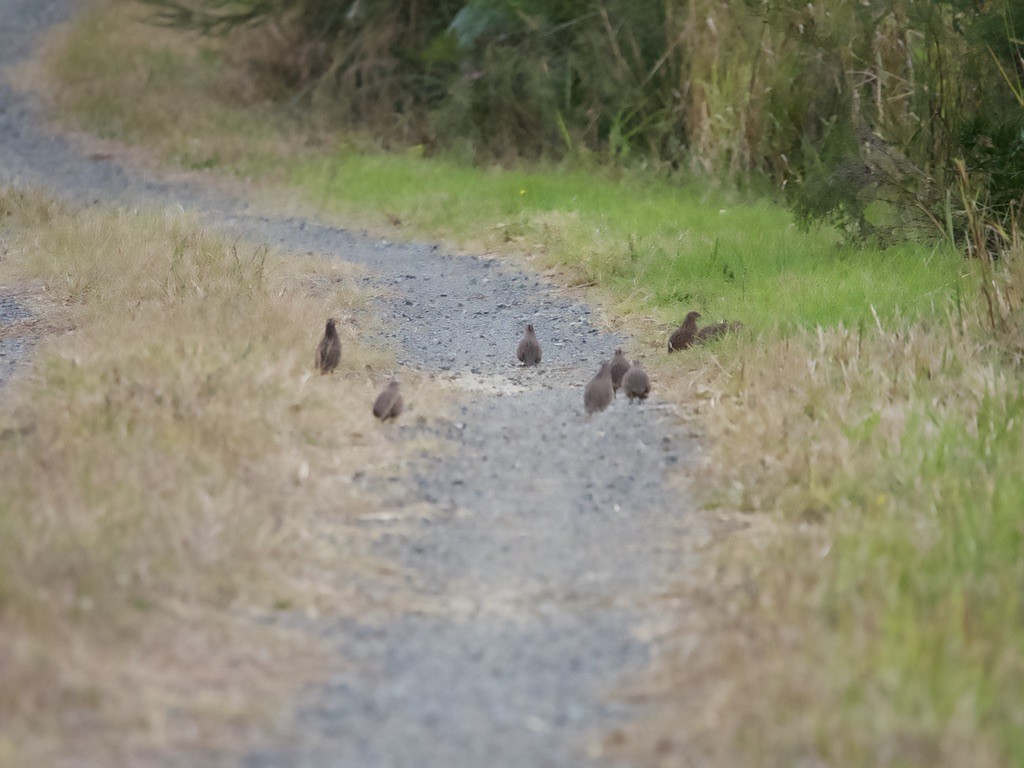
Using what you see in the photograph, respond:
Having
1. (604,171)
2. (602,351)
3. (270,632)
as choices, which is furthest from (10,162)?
(270,632)

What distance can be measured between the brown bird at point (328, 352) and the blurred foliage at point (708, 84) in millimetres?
3690

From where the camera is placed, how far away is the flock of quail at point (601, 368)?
22.7 feet

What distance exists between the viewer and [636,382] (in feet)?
23.9

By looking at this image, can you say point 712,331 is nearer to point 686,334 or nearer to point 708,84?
point 686,334

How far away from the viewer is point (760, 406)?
676 centimetres

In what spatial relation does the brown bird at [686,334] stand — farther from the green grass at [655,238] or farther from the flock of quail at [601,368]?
the green grass at [655,238]

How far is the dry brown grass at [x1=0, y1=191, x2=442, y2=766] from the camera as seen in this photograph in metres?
3.85

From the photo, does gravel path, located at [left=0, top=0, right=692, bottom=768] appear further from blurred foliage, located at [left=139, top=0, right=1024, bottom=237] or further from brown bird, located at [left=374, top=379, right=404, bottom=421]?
blurred foliage, located at [left=139, top=0, right=1024, bottom=237]

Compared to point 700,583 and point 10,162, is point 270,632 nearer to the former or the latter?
point 700,583

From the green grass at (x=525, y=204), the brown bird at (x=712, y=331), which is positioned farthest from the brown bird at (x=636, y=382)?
the green grass at (x=525, y=204)

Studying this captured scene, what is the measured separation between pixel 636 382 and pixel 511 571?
2.33 meters

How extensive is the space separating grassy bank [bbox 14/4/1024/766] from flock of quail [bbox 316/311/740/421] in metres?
0.17

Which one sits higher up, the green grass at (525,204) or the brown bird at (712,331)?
the brown bird at (712,331)

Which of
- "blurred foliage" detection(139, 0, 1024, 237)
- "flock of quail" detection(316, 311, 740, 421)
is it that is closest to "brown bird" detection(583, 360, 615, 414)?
"flock of quail" detection(316, 311, 740, 421)
